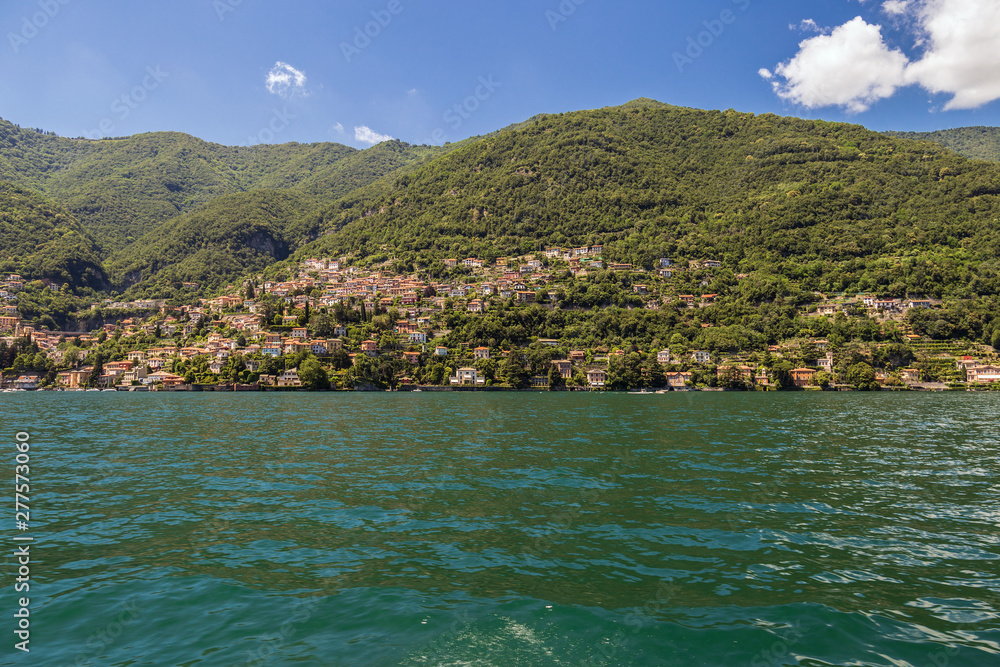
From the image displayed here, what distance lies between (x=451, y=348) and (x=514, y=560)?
9442 cm

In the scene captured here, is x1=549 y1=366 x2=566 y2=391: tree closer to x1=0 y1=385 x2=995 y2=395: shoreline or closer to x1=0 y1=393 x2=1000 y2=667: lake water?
x1=0 y1=385 x2=995 y2=395: shoreline

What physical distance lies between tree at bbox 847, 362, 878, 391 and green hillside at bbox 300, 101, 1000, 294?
1482 inches

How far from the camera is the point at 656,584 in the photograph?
7703 mm

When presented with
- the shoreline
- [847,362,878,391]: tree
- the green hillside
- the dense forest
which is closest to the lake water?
the shoreline

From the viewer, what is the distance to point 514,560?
873 cm

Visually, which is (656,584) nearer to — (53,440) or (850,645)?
(850,645)

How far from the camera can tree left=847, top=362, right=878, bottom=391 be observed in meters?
76.0

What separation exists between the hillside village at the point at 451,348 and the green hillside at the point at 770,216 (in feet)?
36.5

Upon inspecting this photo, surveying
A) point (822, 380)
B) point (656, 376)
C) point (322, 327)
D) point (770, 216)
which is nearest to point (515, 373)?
point (656, 376)

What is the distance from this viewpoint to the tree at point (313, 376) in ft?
283

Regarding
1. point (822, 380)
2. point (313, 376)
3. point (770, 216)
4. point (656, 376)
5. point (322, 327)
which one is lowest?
point (313, 376)

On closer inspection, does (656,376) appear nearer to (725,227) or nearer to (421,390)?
(421,390)

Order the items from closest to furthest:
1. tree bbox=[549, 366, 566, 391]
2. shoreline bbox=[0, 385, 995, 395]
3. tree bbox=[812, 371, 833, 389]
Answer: shoreline bbox=[0, 385, 995, 395], tree bbox=[812, 371, 833, 389], tree bbox=[549, 366, 566, 391]

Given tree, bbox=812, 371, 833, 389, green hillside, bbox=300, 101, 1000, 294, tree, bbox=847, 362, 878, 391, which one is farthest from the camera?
green hillside, bbox=300, 101, 1000, 294
